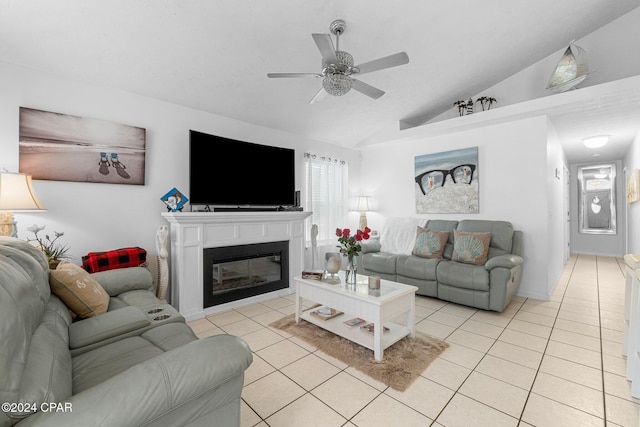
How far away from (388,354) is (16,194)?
121 inches

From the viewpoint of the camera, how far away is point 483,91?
13.8 ft

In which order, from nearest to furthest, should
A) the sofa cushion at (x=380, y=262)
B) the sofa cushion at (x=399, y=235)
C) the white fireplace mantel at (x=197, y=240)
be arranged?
the white fireplace mantel at (x=197, y=240) < the sofa cushion at (x=380, y=262) < the sofa cushion at (x=399, y=235)

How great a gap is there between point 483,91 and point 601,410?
3.97 metres

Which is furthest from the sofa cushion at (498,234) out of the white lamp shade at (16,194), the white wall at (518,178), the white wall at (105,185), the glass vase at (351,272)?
the white lamp shade at (16,194)

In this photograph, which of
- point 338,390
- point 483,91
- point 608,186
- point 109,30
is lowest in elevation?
point 338,390

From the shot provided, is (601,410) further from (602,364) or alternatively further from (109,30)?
(109,30)

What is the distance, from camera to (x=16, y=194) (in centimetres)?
208

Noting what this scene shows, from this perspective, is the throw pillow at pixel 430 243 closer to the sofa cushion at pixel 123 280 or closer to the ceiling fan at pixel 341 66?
the ceiling fan at pixel 341 66

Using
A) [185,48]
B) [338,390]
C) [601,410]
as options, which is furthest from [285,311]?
[185,48]

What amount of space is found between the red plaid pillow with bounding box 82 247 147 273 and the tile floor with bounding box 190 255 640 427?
871mm

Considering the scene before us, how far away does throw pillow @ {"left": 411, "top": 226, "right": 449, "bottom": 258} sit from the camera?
3797mm

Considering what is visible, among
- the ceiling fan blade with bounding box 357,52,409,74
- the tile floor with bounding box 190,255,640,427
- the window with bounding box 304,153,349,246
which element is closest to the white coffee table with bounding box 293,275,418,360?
the tile floor with bounding box 190,255,640,427

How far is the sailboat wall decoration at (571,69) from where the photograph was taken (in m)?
3.25

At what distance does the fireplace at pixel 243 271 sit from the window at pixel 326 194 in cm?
96
